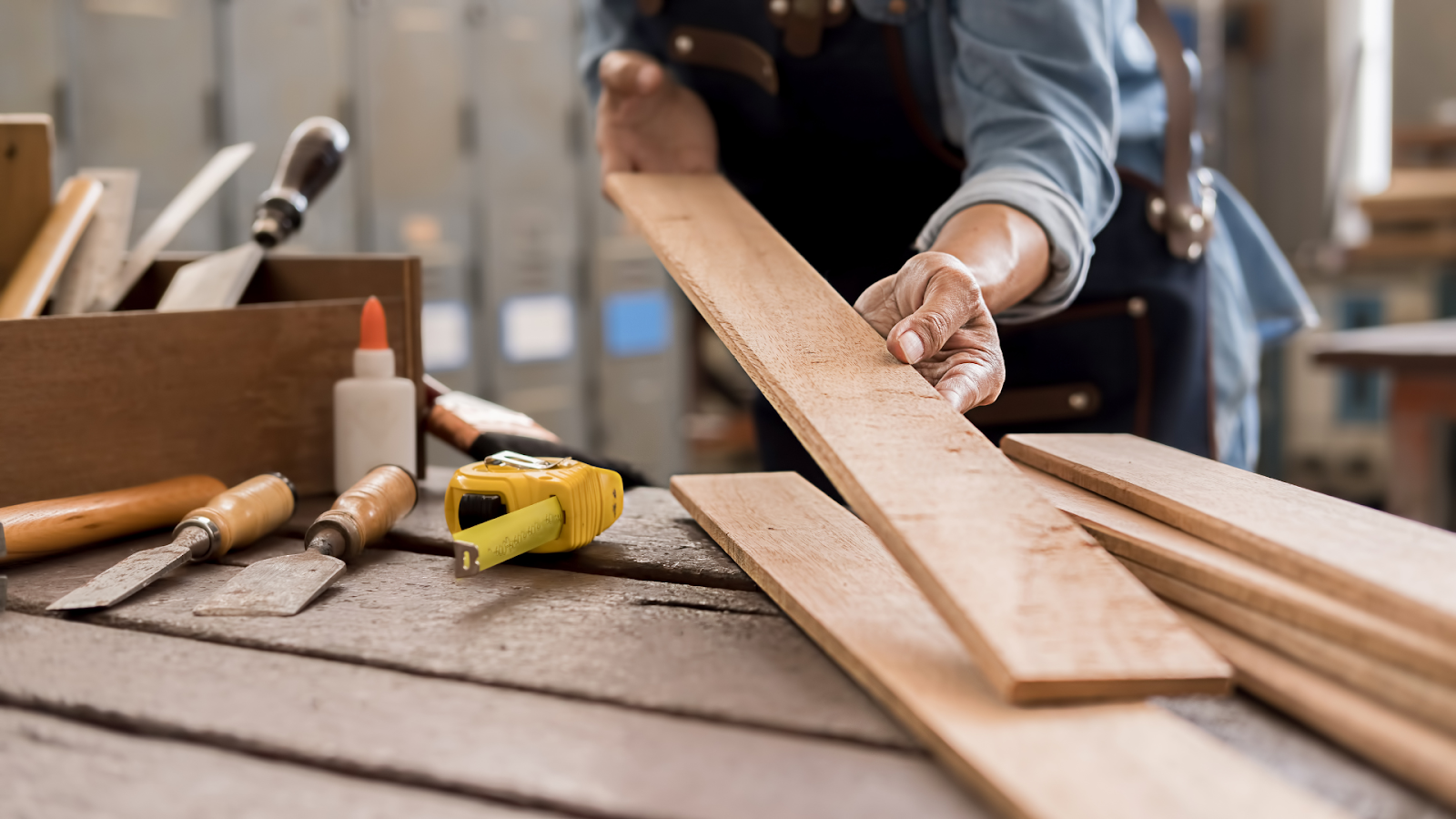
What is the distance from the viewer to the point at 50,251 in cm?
98

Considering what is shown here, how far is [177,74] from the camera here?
8.44ft

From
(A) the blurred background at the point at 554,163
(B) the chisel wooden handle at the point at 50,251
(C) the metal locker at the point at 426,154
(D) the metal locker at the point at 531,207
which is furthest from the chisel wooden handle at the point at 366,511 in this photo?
(D) the metal locker at the point at 531,207

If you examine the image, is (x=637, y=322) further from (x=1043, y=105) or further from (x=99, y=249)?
(x=1043, y=105)

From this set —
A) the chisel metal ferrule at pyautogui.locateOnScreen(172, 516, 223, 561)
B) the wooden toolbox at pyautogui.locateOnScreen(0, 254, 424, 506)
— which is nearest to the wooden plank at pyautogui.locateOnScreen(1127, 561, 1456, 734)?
the chisel metal ferrule at pyautogui.locateOnScreen(172, 516, 223, 561)

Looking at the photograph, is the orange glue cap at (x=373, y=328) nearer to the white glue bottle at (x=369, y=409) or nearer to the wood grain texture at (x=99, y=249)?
the white glue bottle at (x=369, y=409)

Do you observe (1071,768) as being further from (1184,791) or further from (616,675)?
(616,675)

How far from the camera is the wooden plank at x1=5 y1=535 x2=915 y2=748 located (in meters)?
0.49

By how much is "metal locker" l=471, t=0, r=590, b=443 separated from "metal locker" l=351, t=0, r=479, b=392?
70 mm

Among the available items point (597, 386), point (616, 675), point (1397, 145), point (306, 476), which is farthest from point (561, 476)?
point (1397, 145)

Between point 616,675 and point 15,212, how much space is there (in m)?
0.86

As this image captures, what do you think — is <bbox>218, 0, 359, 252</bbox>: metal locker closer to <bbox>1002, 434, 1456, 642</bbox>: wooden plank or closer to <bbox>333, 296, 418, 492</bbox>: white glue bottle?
<bbox>333, 296, 418, 492</bbox>: white glue bottle

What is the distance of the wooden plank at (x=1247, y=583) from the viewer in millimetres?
428

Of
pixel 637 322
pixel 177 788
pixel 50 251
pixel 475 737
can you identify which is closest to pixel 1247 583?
pixel 475 737

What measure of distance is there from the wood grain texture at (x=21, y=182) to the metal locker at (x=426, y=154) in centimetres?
201
